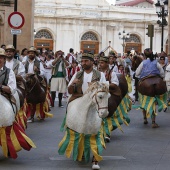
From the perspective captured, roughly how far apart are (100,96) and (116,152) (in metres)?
2.29

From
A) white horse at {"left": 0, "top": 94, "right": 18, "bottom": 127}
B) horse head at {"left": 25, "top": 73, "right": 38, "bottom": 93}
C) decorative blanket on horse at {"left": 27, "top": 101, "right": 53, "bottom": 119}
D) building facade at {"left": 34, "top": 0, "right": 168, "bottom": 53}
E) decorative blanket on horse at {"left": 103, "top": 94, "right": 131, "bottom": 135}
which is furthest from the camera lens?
building facade at {"left": 34, "top": 0, "right": 168, "bottom": 53}

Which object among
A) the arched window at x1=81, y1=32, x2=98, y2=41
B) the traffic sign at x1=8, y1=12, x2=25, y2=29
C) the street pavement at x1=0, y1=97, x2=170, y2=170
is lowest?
the street pavement at x1=0, y1=97, x2=170, y2=170

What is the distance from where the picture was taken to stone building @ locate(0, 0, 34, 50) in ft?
88.4

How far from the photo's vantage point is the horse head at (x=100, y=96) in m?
8.00

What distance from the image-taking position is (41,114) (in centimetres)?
1484

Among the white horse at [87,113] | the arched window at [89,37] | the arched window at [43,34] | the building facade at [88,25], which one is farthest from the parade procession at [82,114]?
the arched window at [89,37]

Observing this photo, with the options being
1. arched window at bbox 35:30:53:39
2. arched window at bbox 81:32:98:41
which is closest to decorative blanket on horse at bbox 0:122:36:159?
arched window at bbox 35:30:53:39

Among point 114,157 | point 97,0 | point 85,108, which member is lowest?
point 114,157

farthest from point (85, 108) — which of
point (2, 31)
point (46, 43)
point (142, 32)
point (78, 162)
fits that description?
point (142, 32)

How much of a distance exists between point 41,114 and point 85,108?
6497 millimetres

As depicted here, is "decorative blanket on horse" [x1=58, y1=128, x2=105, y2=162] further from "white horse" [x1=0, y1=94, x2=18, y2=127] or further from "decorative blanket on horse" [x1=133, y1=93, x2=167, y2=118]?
"decorative blanket on horse" [x1=133, y1=93, x2=167, y2=118]

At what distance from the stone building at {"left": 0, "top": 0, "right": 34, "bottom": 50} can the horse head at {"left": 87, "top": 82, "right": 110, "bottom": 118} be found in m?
19.1

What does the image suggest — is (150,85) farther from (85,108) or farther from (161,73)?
(85,108)

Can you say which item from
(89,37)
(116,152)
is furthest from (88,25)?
(116,152)
